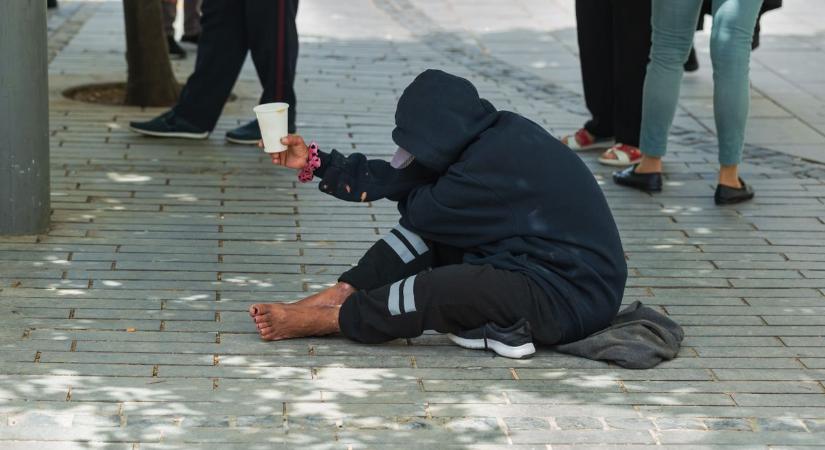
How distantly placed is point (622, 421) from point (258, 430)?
108cm

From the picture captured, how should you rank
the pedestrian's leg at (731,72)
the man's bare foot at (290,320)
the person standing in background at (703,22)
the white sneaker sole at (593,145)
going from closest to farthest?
the man's bare foot at (290,320), the pedestrian's leg at (731,72), the person standing in background at (703,22), the white sneaker sole at (593,145)

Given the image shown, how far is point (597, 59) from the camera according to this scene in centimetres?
773

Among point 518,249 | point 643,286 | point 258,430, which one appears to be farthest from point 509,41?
point 258,430

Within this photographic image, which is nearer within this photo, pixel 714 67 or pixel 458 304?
pixel 458 304

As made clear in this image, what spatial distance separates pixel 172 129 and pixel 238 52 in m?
0.55

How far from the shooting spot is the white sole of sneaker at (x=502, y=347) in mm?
4641

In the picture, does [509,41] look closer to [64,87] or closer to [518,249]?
[64,87]

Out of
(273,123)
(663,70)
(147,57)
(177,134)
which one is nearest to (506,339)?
(273,123)

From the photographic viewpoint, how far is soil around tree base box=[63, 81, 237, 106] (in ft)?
28.8

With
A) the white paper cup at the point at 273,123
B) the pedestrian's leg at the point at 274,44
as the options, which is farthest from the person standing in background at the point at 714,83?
the white paper cup at the point at 273,123

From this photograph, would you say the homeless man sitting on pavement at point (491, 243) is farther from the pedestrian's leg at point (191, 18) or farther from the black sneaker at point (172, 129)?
the pedestrian's leg at point (191, 18)

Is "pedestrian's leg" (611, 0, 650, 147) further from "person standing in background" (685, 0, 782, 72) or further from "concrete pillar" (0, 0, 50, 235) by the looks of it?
"concrete pillar" (0, 0, 50, 235)

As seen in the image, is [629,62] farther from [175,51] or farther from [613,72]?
[175,51]

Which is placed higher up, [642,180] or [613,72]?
[613,72]
